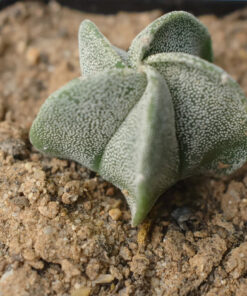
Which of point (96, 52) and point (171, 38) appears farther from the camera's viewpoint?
point (171, 38)

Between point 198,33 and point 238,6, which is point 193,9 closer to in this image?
point 238,6

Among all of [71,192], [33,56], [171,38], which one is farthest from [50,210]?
[33,56]

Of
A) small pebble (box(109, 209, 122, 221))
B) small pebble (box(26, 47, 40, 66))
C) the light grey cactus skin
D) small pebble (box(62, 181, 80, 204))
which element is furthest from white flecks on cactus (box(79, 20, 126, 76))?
small pebble (box(26, 47, 40, 66))

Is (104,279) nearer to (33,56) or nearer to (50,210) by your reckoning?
(50,210)

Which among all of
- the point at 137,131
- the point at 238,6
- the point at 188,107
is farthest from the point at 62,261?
the point at 238,6

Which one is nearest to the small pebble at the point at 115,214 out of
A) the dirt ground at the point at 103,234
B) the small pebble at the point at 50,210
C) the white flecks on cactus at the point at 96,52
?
the dirt ground at the point at 103,234

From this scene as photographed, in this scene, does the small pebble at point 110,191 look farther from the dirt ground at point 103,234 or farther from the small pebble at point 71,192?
the small pebble at point 71,192

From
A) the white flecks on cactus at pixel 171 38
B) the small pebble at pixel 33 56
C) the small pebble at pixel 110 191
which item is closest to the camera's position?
the white flecks on cactus at pixel 171 38
